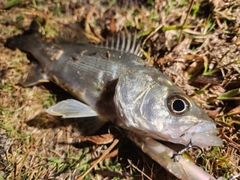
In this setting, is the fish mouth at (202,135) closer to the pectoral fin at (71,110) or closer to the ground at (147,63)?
the ground at (147,63)

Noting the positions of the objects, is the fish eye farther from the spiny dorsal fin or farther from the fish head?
the spiny dorsal fin

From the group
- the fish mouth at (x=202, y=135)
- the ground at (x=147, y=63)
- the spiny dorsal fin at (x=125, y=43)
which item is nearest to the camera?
the fish mouth at (x=202, y=135)

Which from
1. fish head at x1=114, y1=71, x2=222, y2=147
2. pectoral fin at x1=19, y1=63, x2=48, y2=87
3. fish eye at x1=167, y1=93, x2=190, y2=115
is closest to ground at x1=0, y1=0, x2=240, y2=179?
pectoral fin at x1=19, y1=63, x2=48, y2=87

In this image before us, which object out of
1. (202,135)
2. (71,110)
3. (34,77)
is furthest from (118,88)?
(34,77)

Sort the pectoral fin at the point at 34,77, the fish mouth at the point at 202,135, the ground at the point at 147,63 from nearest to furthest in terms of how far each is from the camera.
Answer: the fish mouth at the point at 202,135 → the ground at the point at 147,63 → the pectoral fin at the point at 34,77

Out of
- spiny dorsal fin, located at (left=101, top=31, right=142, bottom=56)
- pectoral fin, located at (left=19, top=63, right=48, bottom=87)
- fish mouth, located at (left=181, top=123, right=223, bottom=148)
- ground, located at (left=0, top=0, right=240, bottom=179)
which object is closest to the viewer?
fish mouth, located at (left=181, top=123, right=223, bottom=148)

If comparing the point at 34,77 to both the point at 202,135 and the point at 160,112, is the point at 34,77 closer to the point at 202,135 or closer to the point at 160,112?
the point at 160,112

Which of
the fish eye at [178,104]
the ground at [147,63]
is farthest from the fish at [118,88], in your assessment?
the ground at [147,63]

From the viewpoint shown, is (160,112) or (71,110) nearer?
(160,112)
